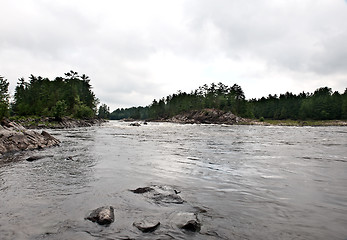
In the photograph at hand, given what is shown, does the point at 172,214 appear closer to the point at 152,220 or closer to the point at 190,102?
the point at 152,220

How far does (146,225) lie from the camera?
5961mm

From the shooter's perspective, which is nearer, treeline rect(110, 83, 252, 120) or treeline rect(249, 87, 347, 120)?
treeline rect(249, 87, 347, 120)

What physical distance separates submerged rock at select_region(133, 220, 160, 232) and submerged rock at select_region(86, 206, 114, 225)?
2.64 feet

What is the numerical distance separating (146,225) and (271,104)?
156 metres

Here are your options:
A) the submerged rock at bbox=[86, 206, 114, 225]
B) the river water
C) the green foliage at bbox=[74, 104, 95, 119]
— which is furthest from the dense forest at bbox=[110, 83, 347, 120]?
the submerged rock at bbox=[86, 206, 114, 225]

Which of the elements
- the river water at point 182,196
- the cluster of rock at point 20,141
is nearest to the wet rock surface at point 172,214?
the river water at point 182,196

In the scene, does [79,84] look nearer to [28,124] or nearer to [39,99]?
[39,99]

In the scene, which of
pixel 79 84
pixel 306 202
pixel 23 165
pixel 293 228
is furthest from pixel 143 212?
pixel 79 84

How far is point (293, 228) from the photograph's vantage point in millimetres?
6121

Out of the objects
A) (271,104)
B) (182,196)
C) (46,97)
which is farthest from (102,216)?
(271,104)

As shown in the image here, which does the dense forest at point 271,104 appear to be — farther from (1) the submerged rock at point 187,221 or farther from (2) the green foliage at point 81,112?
(1) the submerged rock at point 187,221

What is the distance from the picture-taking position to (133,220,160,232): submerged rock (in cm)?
580

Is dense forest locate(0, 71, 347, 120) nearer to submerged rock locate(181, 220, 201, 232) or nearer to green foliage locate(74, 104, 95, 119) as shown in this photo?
green foliage locate(74, 104, 95, 119)

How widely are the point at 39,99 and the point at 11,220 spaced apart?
341ft
